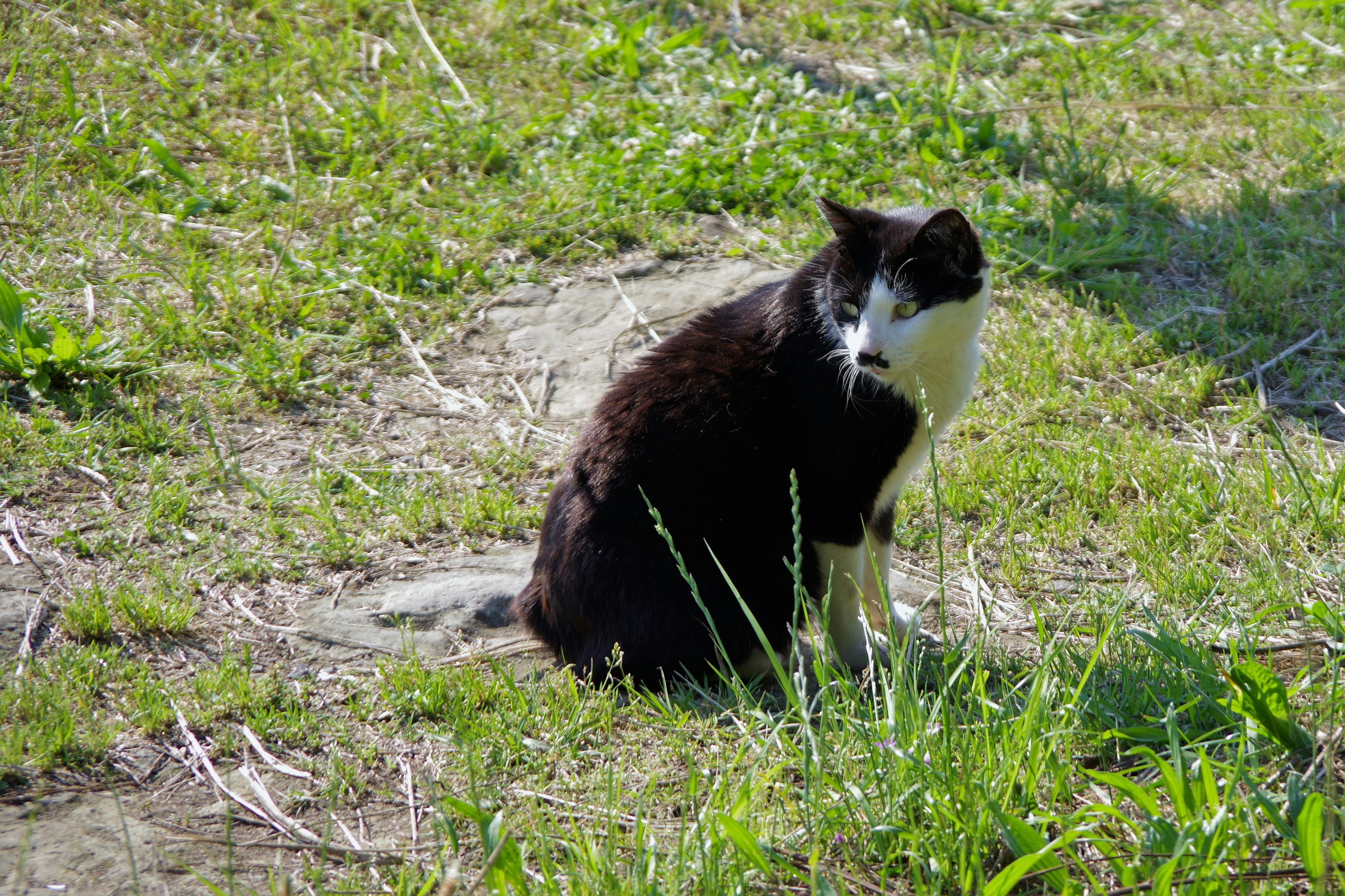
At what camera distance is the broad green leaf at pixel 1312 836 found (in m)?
1.48

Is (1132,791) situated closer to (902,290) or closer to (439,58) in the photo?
(902,290)

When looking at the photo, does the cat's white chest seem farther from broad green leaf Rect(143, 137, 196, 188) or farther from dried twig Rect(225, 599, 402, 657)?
broad green leaf Rect(143, 137, 196, 188)

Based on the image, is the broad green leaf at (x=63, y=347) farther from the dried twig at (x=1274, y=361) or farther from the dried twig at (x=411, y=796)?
the dried twig at (x=1274, y=361)

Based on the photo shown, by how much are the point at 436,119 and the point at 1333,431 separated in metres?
4.13

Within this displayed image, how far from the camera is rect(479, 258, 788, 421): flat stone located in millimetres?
3869

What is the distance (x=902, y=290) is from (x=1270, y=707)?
1.23m

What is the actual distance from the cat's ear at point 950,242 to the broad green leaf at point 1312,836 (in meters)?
1.45

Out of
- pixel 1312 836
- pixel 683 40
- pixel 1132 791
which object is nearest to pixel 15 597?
pixel 1132 791

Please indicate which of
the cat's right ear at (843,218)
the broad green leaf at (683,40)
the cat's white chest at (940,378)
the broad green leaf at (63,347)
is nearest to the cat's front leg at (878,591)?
the cat's white chest at (940,378)

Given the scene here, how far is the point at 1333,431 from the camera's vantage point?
10.9 ft

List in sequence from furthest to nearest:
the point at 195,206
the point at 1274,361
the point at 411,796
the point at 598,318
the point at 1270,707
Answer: the point at 195,206, the point at 598,318, the point at 1274,361, the point at 411,796, the point at 1270,707

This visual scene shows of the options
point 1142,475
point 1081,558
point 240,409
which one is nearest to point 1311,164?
point 1142,475

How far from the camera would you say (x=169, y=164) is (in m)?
4.50

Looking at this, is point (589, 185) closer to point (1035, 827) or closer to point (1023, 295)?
point (1023, 295)
